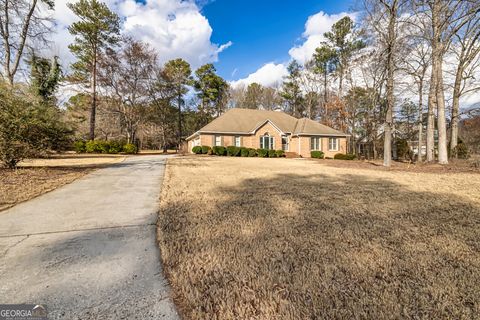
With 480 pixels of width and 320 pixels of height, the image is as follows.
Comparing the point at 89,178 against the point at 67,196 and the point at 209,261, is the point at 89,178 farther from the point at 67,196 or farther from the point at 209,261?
the point at 209,261

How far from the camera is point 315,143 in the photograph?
25.0 meters

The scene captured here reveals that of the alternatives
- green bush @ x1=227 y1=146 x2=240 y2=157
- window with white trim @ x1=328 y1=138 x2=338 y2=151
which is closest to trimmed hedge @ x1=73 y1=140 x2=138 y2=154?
green bush @ x1=227 y1=146 x2=240 y2=157

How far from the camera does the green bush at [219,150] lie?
73.0 ft

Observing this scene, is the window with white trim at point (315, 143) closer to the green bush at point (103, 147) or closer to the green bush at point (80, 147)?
the green bush at point (103, 147)

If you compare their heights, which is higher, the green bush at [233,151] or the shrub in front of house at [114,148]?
the shrub in front of house at [114,148]

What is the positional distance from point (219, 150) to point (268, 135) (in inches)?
247

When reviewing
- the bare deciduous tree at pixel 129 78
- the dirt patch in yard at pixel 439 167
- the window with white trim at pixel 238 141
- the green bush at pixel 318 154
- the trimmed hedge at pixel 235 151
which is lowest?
the dirt patch in yard at pixel 439 167

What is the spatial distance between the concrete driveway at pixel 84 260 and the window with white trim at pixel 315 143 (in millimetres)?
22730

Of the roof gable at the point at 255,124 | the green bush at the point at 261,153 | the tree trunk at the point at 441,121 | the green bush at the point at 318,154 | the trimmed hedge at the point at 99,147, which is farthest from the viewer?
the roof gable at the point at 255,124

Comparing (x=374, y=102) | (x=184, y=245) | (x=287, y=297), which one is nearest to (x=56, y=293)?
(x=184, y=245)

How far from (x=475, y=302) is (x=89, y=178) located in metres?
9.23

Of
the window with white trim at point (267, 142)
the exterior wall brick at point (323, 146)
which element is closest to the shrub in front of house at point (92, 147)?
the window with white trim at point (267, 142)

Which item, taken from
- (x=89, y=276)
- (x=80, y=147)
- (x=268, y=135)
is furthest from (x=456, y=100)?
(x=80, y=147)

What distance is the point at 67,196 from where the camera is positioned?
525cm
